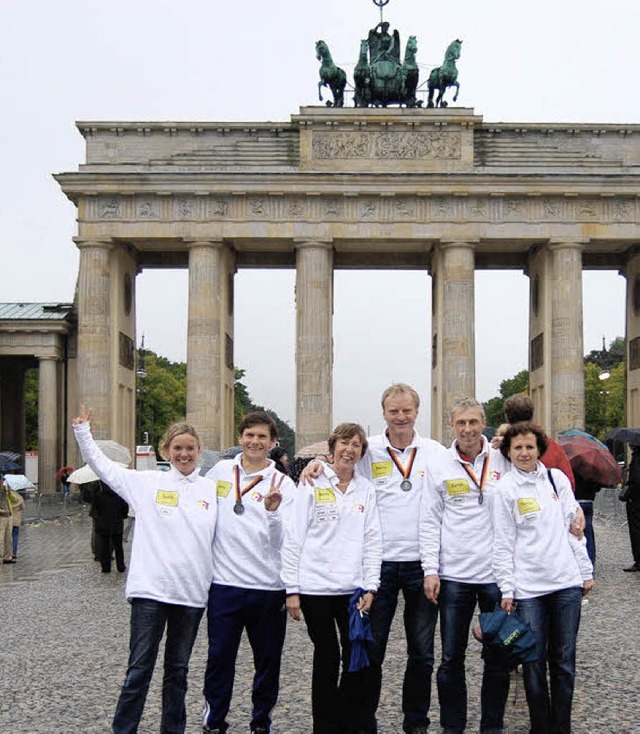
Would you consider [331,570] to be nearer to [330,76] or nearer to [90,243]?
[90,243]

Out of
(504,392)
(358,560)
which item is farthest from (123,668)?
(504,392)

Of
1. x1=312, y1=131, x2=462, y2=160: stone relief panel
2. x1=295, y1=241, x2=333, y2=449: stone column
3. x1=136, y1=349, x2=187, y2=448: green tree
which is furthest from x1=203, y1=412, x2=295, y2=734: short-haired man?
x1=136, y1=349, x2=187, y2=448: green tree

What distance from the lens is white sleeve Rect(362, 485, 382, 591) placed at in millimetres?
8125

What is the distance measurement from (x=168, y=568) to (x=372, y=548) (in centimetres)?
147

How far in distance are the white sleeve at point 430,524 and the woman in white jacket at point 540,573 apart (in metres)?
0.45

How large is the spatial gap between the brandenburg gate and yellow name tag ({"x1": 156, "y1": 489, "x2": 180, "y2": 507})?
4080 centimetres

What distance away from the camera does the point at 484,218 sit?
49.8 m

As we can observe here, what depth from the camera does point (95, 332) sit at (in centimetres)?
4909

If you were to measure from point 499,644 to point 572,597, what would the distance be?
2.30 feet

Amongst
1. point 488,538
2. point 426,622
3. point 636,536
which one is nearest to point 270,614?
point 426,622

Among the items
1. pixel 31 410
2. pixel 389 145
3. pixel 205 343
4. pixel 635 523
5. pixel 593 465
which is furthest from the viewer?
pixel 31 410

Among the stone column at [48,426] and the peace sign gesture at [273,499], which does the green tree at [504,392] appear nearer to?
the stone column at [48,426]

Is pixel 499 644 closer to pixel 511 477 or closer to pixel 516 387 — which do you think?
pixel 511 477

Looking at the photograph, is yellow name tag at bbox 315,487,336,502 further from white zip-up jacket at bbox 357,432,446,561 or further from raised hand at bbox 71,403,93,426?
raised hand at bbox 71,403,93,426
